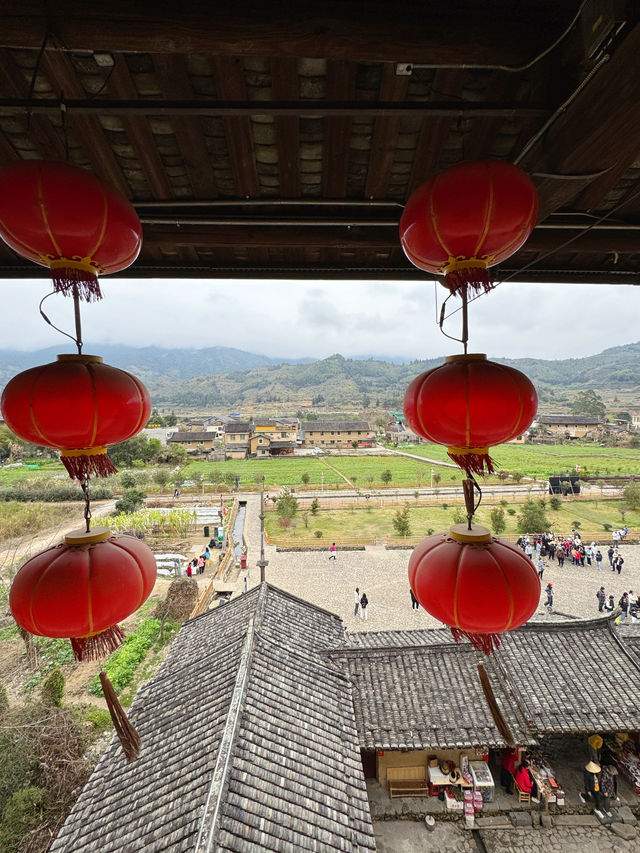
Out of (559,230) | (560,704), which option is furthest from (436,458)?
(559,230)

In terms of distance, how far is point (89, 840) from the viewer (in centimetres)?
375

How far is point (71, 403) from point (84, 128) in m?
1.63

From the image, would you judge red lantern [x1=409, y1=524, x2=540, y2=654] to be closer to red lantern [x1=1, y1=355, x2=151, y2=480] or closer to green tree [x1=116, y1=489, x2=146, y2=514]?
red lantern [x1=1, y1=355, x2=151, y2=480]

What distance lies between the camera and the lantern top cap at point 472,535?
1885 mm

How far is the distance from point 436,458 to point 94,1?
50170 millimetres

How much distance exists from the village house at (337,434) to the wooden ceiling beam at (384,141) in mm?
56357

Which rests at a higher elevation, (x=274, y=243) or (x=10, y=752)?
(x=274, y=243)

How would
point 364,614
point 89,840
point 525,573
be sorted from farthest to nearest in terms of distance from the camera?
point 364,614 < point 89,840 < point 525,573

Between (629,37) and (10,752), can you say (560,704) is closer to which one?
(629,37)

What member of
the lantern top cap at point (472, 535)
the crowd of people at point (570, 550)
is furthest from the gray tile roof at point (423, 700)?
the crowd of people at point (570, 550)

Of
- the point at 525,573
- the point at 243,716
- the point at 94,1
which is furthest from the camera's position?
the point at 243,716

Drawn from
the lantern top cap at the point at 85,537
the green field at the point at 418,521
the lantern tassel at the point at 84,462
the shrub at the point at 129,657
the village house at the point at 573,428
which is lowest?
the shrub at the point at 129,657

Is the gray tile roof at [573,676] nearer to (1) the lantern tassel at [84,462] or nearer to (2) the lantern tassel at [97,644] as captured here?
(2) the lantern tassel at [97,644]

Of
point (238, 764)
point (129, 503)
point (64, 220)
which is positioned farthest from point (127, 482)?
point (64, 220)
